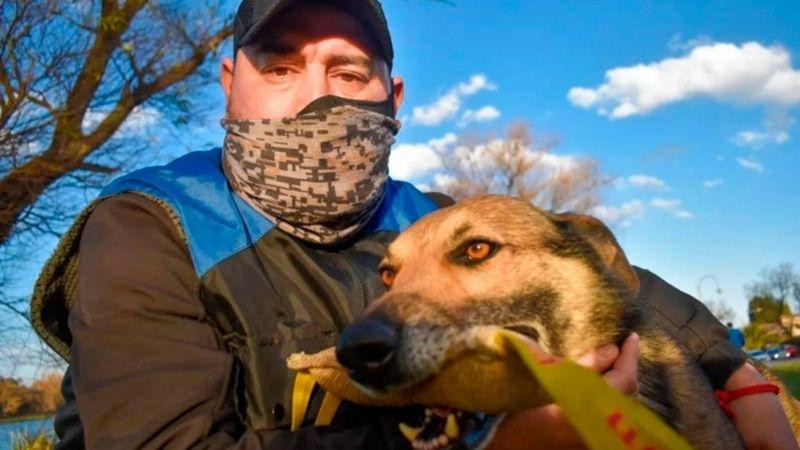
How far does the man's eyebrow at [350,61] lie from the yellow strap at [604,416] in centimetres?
237

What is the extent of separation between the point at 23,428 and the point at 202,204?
22.3 ft

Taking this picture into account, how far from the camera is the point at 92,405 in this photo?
239 cm

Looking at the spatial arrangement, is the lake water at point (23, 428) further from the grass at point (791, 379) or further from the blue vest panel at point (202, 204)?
the grass at point (791, 379)

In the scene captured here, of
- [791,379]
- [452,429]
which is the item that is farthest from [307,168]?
[791,379]

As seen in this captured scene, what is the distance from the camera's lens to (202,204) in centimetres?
300

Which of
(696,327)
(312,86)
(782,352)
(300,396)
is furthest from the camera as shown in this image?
(782,352)

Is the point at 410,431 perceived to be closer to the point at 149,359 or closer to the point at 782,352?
the point at 149,359

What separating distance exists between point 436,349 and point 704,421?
4.44 ft

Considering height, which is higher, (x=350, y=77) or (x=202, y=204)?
(x=350, y=77)

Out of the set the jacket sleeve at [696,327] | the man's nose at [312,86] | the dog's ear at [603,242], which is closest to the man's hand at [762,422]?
the jacket sleeve at [696,327]

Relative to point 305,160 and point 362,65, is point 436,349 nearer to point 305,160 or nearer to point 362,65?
point 305,160

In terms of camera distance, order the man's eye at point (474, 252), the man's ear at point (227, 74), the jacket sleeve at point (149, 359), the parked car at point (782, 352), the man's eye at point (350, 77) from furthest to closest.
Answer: the parked car at point (782, 352) < the man's ear at point (227, 74) < the man's eye at point (350, 77) < the man's eye at point (474, 252) < the jacket sleeve at point (149, 359)

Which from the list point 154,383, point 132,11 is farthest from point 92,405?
point 132,11

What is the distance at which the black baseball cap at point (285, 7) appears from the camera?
130 inches
